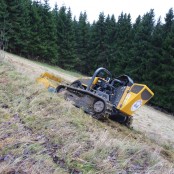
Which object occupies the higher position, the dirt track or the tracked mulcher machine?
the tracked mulcher machine

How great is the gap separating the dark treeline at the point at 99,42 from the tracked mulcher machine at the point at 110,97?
16.6 metres

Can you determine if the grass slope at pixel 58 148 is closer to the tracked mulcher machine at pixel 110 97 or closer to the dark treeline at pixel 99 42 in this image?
the tracked mulcher machine at pixel 110 97

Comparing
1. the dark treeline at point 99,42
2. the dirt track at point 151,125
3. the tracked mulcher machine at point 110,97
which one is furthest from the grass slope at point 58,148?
the dark treeline at point 99,42

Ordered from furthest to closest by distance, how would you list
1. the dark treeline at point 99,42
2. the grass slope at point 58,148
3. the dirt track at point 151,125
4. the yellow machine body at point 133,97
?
1. the dark treeline at point 99,42
2. the dirt track at point 151,125
3. the yellow machine body at point 133,97
4. the grass slope at point 58,148

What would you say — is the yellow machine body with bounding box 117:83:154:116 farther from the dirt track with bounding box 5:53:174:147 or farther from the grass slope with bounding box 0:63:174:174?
the grass slope with bounding box 0:63:174:174

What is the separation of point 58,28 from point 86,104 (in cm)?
Answer: 3446

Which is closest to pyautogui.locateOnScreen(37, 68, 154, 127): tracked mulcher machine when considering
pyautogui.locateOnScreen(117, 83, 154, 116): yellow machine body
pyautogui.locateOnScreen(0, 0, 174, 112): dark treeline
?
pyautogui.locateOnScreen(117, 83, 154, 116): yellow machine body

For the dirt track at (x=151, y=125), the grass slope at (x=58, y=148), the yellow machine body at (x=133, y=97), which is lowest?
the dirt track at (x=151, y=125)

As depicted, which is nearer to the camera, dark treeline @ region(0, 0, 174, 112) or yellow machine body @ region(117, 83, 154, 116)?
yellow machine body @ region(117, 83, 154, 116)

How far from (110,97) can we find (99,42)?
110 feet

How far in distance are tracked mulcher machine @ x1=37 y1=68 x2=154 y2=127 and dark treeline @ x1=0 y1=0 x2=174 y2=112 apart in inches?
654

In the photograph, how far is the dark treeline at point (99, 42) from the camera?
27.0m

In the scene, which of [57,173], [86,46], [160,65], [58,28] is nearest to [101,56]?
[86,46]

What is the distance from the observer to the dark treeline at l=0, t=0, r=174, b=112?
88.6 ft
